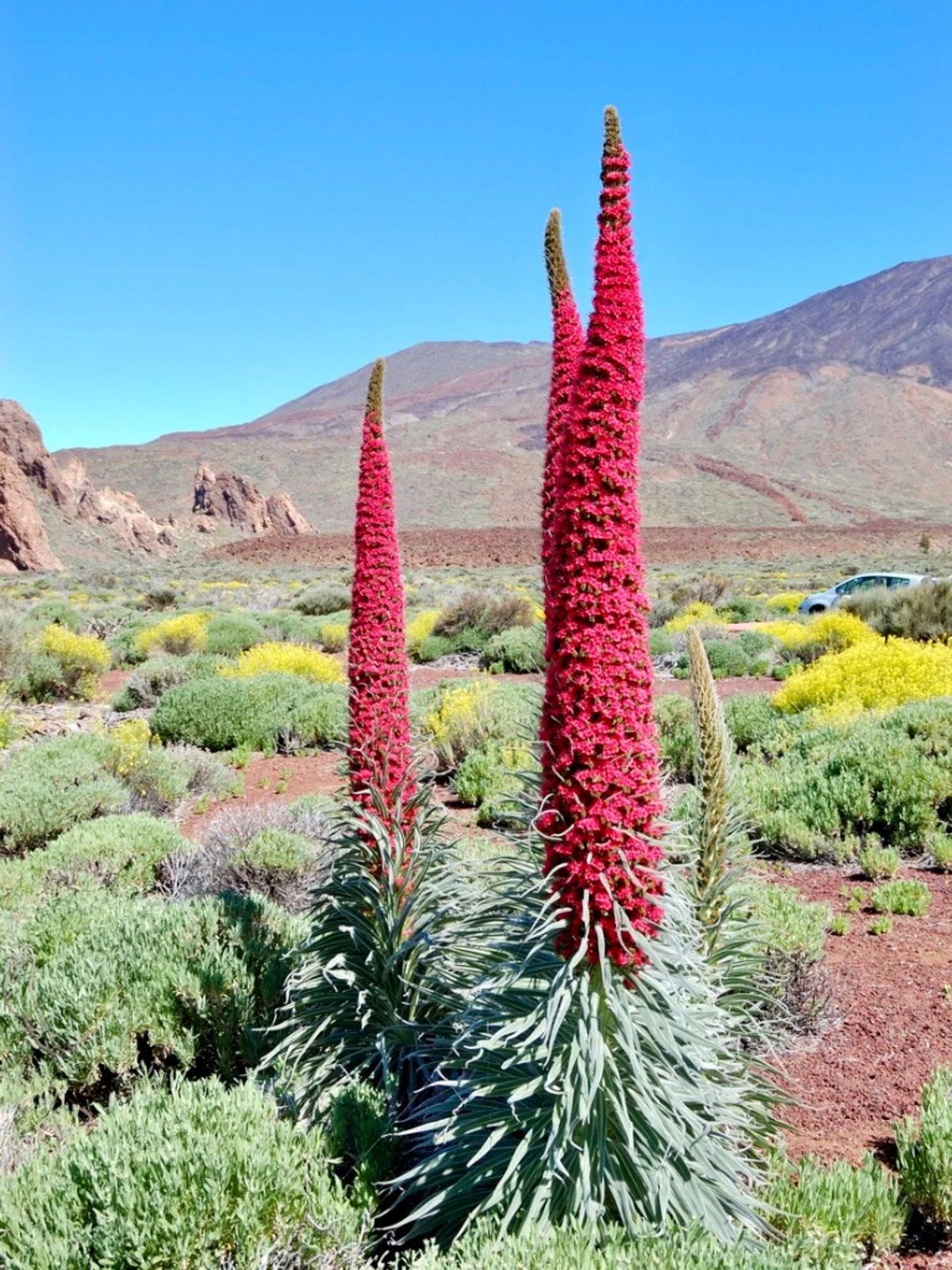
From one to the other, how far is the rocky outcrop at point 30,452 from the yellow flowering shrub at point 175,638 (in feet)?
155

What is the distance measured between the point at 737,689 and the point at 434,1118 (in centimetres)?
1122

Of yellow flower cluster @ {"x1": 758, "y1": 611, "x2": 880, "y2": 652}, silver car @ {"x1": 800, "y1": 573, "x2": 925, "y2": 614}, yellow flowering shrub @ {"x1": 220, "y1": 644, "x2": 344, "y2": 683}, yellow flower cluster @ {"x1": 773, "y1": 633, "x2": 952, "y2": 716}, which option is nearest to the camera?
yellow flower cluster @ {"x1": 773, "y1": 633, "x2": 952, "y2": 716}

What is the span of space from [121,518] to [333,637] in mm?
48284

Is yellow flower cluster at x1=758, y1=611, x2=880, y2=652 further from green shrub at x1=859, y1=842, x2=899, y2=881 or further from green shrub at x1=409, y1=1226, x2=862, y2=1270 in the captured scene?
green shrub at x1=409, y1=1226, x2=862, y2=1270

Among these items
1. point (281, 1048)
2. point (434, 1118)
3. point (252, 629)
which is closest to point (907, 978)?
point (434, 1118)

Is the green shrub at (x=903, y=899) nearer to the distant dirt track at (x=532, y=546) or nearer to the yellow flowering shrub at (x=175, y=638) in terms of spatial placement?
the yellow flowering shrub at (x=175, y=638)

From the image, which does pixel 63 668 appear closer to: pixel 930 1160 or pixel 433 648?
pixel 433 648

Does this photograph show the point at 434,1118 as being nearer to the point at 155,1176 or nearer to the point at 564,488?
the point at 155,1176

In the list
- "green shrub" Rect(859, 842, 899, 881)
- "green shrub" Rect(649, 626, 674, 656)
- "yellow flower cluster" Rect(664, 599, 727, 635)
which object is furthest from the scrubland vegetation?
"yellow flower cluster" Rect(664, 599, 727, 635)

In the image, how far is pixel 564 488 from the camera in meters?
2.04

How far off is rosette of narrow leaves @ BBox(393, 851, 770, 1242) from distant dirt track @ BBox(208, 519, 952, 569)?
43.6 m

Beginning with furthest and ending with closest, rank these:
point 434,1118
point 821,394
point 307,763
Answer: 1. point 821,394
2. point 307,763
3. point 434,1118

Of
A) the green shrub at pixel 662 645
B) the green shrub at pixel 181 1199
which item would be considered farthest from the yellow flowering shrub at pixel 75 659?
the green shrub at pixel 181 1199

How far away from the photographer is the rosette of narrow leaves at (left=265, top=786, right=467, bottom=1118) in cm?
290
